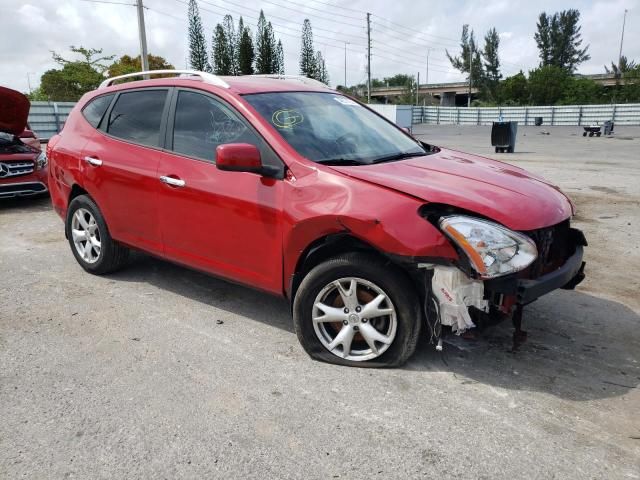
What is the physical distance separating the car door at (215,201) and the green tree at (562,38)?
347 feet

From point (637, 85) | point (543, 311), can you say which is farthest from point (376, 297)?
point (637, 85)

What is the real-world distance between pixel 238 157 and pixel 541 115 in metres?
54.3

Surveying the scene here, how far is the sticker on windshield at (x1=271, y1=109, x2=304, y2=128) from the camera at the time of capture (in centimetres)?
361

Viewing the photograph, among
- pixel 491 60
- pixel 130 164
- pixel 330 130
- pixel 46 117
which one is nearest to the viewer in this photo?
pixel 330 130

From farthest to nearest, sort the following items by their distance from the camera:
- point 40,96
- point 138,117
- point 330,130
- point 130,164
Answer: point 40,96, point 138,117, point 130,164, point 330,130

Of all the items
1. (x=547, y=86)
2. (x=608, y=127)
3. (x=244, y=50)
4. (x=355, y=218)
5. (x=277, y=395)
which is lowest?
(x=277, y=395)

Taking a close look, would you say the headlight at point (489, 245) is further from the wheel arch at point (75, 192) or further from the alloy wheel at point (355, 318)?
the wheel arch at point (75, 192)

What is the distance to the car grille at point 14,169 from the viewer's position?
8.05 meters

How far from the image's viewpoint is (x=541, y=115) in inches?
2040

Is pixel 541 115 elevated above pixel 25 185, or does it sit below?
above

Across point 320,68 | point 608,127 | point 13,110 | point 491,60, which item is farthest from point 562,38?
point 13,110

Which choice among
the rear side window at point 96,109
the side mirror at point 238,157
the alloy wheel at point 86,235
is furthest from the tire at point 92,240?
the side mirror at point 238,157

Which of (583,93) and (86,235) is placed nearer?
(86,235)

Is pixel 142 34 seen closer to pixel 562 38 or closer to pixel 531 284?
pixel 531 284
